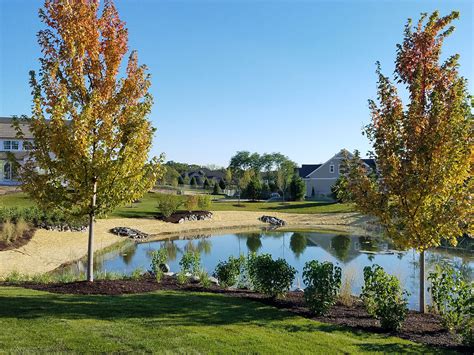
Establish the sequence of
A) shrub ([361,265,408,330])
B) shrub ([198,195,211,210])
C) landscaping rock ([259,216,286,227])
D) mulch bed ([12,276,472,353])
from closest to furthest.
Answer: mulch bed ([12,276,472,353])
shrub ([361,265,408,330])
landscaping rock ([259,216,286,227])
shrub ([198,195,211,210])

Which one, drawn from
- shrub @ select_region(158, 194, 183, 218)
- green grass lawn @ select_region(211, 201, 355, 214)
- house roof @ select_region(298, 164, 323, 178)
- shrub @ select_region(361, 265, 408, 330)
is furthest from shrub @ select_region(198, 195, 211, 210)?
shrub @ select_region(361, 265, 408, 330)

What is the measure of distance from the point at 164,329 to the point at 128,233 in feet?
70.0

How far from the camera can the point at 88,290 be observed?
9.20 m

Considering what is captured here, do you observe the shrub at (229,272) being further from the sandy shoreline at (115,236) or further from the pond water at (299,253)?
the sandy shoreline at (115,236)

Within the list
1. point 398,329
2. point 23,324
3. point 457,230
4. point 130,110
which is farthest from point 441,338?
point 130,110

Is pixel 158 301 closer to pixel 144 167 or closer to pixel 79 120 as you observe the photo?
pixel 144 167

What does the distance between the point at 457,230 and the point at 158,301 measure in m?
5.80

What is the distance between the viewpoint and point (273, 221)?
3781cm

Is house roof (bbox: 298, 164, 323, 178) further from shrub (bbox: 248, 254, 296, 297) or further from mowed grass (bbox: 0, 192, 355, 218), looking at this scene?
Result: shrub (bbox: 248, 254, 296, 297)

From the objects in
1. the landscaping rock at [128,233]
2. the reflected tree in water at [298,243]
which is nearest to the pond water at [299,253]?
the reflected tree in water at [298,243]

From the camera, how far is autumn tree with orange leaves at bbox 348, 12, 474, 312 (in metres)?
7.94

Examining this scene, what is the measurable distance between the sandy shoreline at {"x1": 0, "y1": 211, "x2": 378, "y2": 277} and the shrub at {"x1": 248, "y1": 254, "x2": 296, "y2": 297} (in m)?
8.97

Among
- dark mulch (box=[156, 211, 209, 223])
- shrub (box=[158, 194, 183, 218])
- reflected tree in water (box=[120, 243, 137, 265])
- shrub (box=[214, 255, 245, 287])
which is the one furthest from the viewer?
shrub (box=[158, 194, 183, 218])

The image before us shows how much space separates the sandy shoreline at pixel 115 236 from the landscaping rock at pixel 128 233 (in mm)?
500
